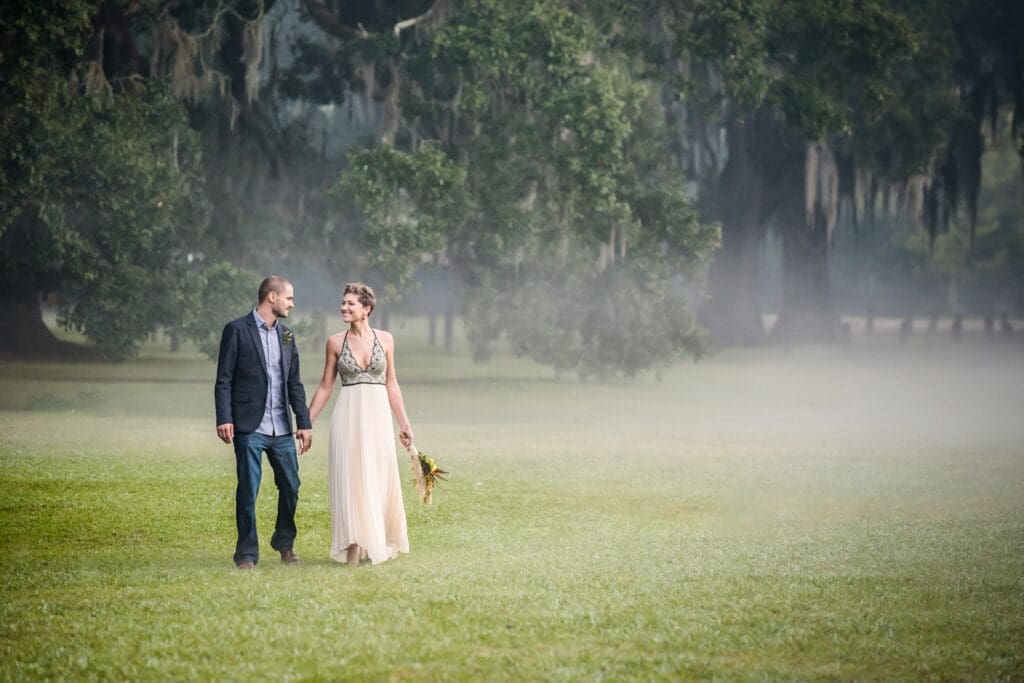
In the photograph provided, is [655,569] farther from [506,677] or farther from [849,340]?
[849,340]

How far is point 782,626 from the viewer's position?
309 inches

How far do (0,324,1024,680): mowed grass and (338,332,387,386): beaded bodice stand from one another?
1225 millimetres

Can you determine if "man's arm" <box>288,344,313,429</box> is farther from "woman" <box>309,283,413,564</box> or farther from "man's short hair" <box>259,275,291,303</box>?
"man's short hair" <box>259,275,291,303</box>

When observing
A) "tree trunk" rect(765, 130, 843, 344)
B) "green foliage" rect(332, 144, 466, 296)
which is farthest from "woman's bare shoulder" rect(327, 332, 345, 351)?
"tree trunk" rect(765, 130, 843, 344)

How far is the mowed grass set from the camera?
7.20m

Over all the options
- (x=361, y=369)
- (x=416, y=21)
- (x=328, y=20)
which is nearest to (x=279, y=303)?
(x=361, y=369)

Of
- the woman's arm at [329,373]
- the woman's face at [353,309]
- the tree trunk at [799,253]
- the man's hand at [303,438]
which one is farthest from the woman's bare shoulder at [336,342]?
the tree trunk at [799,253]

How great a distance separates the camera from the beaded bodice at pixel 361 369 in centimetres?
947

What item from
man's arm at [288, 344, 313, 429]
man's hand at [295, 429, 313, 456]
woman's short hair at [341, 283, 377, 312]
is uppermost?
woman's short hair at [341, 283, 377, 312]

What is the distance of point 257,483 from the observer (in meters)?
9.43

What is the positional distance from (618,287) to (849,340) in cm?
1523

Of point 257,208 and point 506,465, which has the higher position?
point 257,208

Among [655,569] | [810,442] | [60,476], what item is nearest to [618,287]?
[810,442]

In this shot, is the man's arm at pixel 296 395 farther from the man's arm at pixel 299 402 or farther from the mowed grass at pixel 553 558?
the mowed grass at pixel 553 558
